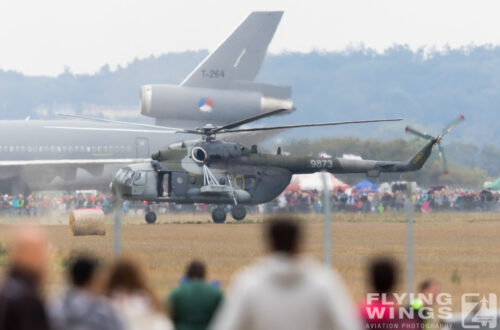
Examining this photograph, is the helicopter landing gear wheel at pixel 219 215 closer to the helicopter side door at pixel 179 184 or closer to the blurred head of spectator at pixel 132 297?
the helicopter side door at pixel 179 184

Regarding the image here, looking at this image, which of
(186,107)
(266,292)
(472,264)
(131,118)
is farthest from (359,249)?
(131,118)

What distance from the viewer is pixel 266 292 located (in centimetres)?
618

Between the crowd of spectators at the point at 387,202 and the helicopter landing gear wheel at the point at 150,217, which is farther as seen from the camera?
the crowd of spectators at the point at 387,202

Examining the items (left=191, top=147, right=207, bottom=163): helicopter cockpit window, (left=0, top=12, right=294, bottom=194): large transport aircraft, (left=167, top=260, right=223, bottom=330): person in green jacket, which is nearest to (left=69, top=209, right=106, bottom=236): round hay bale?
(left=191, top=147, right=207, bottom=163): helicopter cockpit window

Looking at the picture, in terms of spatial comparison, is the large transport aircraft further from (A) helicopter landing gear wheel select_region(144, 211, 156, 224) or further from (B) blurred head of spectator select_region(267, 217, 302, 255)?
(B) blurred head of spectator select_region(267, 217, 302, 255)

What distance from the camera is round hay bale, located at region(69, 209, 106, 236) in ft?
94.0

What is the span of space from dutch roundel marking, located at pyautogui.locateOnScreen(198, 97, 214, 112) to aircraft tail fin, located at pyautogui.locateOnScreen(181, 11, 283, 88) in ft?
Answer: 2.80

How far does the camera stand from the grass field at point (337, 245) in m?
18.6

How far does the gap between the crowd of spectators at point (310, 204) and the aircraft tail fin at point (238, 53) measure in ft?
26.6

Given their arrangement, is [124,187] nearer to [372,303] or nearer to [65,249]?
[65,249]

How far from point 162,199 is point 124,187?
1464 mm

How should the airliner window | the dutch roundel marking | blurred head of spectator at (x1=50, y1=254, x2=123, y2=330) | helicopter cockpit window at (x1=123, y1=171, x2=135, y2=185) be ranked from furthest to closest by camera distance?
the dutch roundel marking < the airliner window < helicopter cockpit window at (x1=123, y1=171, x2=135, y2=185) < blurred head of spectator at (x1=50, y1=254, x2=123, y2=330)

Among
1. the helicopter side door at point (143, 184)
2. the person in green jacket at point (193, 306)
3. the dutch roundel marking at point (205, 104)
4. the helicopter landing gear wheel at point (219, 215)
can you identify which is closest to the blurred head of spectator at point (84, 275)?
the person in green jacket at point (193, 306)

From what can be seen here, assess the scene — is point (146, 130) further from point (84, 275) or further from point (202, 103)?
point (84, 275)
